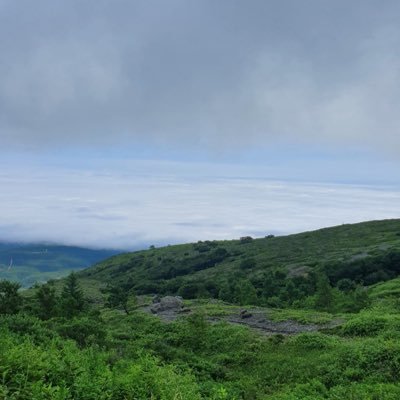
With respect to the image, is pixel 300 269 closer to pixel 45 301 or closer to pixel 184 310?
pixel 184 310

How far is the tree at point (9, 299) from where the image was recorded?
5892 cm

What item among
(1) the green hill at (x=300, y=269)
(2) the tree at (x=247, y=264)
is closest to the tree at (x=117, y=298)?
(1) the green hill at (x=300, y=269)

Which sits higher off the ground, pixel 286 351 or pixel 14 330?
pixel 14 330

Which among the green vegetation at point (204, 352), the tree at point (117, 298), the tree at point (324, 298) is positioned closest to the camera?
the green vegetation at point (204, 352)

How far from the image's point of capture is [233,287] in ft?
390

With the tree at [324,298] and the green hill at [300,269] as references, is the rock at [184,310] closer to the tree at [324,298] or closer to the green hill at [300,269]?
the tree at [324,298]

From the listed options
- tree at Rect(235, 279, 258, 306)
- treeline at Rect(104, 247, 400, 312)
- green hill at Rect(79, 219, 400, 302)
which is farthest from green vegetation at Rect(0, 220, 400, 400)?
green hill at Rect(79, 219, 400, 302)

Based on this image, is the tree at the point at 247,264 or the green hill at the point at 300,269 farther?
the tree at the point at 247,264

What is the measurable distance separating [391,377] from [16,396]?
907 inches

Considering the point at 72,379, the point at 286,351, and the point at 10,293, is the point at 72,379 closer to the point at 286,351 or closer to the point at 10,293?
the point at 286,351

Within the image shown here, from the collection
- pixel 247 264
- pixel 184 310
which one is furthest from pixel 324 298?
pixel 247 264

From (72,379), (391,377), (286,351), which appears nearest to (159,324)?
(286,351)

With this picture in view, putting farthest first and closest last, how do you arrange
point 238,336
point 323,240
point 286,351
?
point 323,240 → point 238,336 → point 286,351

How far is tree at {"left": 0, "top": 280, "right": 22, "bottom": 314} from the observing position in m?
58.9
